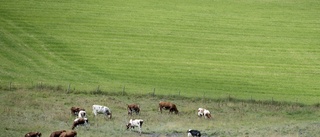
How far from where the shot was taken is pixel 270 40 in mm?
71625

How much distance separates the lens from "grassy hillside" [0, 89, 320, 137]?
131ft

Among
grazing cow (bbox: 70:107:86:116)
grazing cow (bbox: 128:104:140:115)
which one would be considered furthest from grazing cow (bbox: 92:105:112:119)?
grazing cow (bbox: 128:104:140:115)

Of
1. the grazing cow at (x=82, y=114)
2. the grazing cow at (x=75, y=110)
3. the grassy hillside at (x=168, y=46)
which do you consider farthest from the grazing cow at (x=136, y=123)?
Answer: the grassy hillside at (x=168, y=46)

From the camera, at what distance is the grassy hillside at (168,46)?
56.2 meters

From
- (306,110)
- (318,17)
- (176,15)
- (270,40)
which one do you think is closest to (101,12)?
(176,15)

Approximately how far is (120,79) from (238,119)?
46.1ft

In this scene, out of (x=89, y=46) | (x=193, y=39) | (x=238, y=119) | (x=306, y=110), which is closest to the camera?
(x=238, y=119)

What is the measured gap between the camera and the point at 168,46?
68.1 meters

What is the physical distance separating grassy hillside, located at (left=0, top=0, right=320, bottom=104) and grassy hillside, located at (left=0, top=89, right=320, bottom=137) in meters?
3.04

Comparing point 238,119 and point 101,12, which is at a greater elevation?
point 101,12

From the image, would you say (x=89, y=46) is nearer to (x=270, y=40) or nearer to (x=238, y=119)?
(x=270, y=40)

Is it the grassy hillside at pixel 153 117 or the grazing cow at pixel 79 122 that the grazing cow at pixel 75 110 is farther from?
the grazing cow at pixel 79 122

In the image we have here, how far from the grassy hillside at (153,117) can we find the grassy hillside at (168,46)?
3.04m

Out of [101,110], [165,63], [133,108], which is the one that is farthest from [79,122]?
[165,63]
